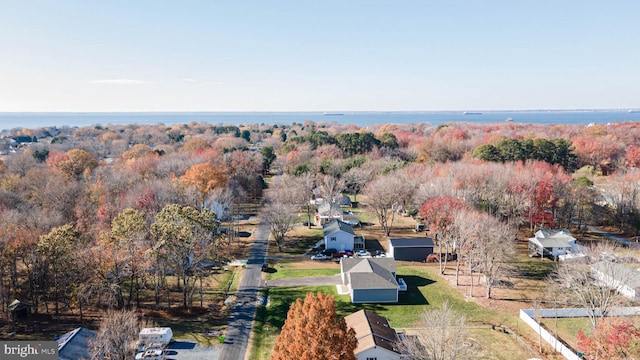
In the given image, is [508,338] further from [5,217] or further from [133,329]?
[5,217]

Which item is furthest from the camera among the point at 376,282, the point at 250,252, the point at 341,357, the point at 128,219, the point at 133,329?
the point at 250,252

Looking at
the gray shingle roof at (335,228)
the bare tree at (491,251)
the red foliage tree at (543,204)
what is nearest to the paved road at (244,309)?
the gray shingle roof at (335,228)

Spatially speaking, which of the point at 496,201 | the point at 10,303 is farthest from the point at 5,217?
the point at 496,201

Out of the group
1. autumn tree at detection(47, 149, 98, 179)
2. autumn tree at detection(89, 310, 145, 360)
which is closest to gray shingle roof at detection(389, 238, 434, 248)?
autumn tree at detection(89, 310, 145, 360)

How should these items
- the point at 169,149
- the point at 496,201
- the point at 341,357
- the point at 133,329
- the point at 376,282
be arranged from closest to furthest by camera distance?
the point at 341,357 → the point at 133,329 → the point at 376,282 → the point at 496,201 → the point at 169,149

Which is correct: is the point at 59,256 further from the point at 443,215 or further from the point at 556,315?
the point at 556,315

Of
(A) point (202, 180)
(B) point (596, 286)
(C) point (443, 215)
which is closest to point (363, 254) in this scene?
(C) point (443, 215)

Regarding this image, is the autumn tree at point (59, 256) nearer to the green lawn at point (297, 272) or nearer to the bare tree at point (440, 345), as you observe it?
the green lawn at point (297, 272)
